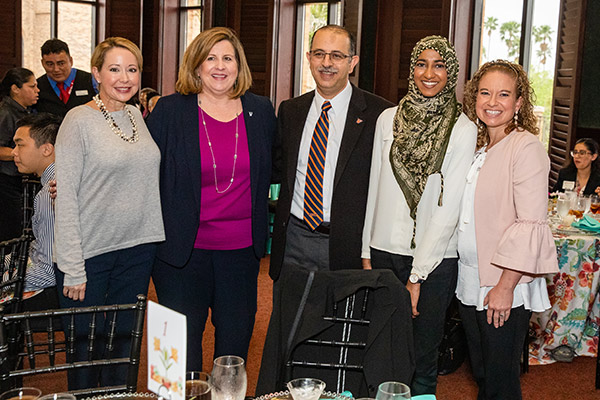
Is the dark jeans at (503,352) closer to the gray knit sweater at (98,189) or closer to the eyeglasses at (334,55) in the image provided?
the eyeglasses at (334,55)

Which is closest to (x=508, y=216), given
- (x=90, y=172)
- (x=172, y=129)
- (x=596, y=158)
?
(x=172, y=129)

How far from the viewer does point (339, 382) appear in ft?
6.97

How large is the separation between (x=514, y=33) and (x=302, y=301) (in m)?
4.40

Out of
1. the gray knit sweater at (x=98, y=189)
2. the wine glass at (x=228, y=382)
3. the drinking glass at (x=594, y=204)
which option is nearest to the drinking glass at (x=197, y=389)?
the wine glass at (x=228, y=382)

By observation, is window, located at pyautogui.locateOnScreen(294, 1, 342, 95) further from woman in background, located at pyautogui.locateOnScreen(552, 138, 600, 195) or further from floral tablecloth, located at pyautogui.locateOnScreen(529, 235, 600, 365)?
floral tablecloth, located at pyautogui.locateOnScreen(529, 235, 600, 365)

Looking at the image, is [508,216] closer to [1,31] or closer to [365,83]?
[365,83]

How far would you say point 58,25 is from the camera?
30.2ft

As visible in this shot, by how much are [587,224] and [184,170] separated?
2.62 metres

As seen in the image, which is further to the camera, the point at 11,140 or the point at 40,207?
the point at 11,140

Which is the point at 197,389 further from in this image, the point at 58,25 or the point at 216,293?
the point at 58,25

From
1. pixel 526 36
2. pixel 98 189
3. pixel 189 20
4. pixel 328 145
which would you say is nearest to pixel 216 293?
pixel 98 189

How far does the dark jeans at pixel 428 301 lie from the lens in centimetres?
263

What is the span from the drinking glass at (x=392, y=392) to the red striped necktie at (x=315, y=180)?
130 centimetres

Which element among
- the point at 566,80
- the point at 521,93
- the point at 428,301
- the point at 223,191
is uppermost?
the point at 566,80
